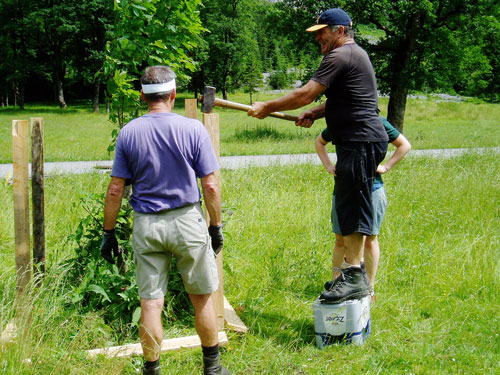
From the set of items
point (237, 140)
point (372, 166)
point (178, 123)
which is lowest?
point (237, 140)

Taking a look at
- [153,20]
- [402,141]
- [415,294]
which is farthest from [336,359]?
[153,20]

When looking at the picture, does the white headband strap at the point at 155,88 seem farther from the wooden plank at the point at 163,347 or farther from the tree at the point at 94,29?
the tree at the point at 94,29

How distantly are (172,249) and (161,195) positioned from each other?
34cm

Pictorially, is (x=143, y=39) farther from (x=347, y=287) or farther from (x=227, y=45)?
(x=227, y=45)

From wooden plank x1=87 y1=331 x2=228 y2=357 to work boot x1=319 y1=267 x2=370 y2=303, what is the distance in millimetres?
844

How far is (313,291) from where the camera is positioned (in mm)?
4441

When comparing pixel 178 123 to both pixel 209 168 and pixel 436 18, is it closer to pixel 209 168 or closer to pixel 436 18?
pixel 209 168

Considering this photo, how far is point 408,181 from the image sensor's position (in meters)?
7.94

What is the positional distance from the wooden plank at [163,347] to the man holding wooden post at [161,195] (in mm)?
395

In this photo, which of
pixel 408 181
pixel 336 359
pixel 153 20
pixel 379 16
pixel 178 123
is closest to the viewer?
pixel 178 123

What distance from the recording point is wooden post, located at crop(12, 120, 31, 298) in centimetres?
322

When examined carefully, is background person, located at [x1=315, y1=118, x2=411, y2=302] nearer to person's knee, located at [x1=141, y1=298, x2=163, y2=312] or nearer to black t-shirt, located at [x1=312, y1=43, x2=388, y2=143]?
black t-shirt, located at [x1=312, y1=43, x2=388, y2=143]

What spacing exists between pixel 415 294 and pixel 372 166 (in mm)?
1542

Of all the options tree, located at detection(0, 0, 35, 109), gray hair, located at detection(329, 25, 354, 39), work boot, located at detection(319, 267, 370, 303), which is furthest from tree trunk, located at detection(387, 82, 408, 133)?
tree, located at detection(0, 0, 35, 109)
